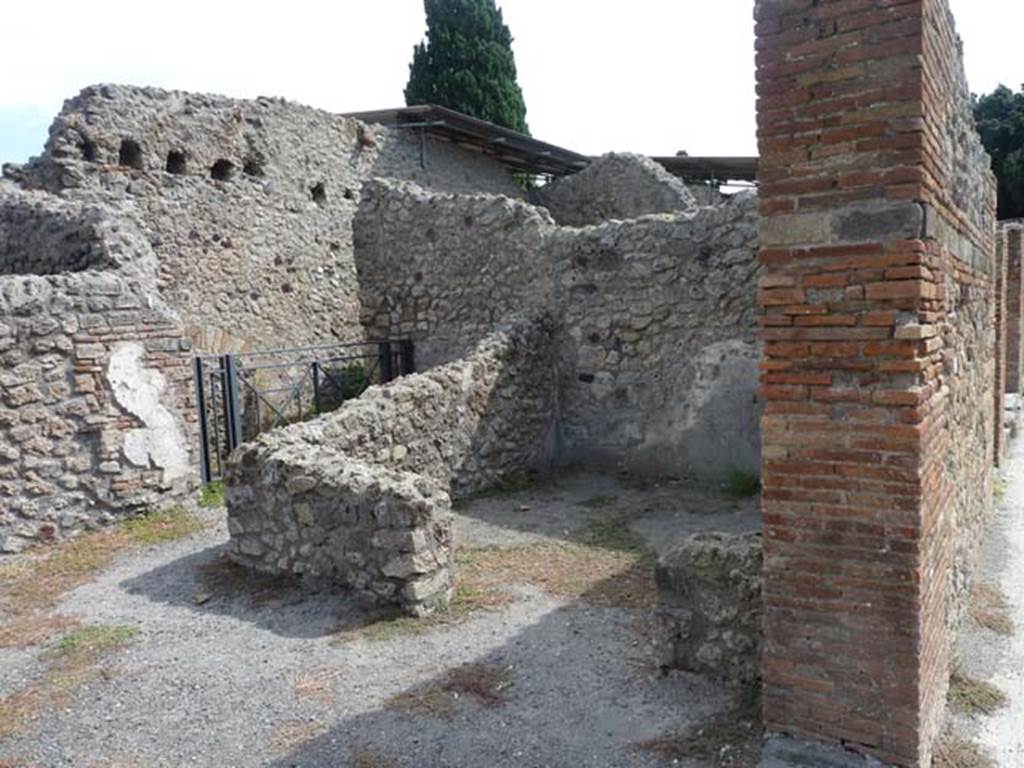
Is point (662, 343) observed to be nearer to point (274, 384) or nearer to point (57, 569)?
point (274, 384)

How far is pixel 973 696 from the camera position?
13.7 ft

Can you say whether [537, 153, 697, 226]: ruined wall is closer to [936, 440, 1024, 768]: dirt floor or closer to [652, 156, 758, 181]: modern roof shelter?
[652, 156, 758, 181]: modern roof shelter

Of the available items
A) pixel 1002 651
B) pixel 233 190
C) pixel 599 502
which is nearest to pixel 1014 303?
pixel 599 502

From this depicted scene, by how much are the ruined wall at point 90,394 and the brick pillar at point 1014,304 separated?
12.7 metres

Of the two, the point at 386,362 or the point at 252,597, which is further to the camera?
the point at 386,362

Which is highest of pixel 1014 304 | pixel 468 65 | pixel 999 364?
pixel 468 65

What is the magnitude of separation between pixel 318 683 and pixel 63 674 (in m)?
1.57

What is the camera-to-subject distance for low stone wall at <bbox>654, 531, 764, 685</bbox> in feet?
13.9

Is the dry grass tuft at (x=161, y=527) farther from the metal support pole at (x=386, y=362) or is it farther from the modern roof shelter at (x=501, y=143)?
the modern roof shelter at (x=501, y=143)

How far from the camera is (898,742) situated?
3338mm

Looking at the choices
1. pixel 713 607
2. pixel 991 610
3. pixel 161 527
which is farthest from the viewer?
pixel 161 527

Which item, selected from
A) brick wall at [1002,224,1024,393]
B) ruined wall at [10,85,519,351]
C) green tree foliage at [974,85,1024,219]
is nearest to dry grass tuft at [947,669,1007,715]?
ruined wall at [10,85,519,351]

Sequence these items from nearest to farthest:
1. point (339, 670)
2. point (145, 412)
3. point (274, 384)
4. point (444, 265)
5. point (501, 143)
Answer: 1. point (339, 670)
2. point (145, 412)
3. point (274, 384)
4. point (444, 265)
5. point (501, 143)

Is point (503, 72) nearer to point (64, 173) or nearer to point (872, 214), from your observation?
point (64, 173)
